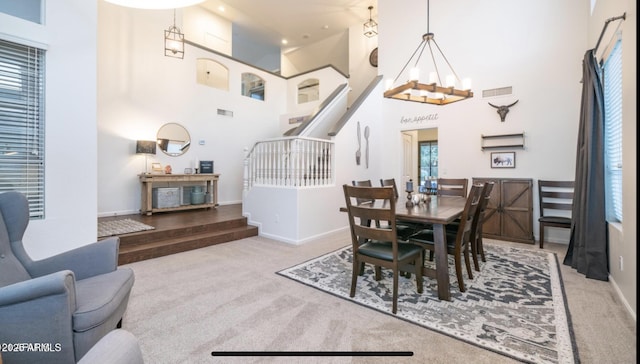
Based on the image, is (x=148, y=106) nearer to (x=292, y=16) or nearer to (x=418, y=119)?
(x=292, y=16)

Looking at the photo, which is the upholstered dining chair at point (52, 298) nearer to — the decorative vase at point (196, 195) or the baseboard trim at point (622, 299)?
the baseboard trim at point (622, 299)

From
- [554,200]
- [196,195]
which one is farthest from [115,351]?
[554,200]

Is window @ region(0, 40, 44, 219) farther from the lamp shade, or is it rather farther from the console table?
the lamp shade

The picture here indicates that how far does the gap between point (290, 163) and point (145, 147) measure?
331cm

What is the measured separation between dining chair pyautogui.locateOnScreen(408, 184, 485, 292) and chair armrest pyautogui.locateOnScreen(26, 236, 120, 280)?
108 inches

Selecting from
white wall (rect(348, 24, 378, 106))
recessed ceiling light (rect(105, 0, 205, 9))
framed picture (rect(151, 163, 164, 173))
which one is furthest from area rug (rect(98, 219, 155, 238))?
white wall (rect(348, 24, 378, 106))

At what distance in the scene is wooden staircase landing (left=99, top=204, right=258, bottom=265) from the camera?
386cm

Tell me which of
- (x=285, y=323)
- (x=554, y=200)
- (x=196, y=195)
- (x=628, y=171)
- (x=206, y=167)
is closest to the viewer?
(x=285, y=323)

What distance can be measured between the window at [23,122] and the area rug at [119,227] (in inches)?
58.3

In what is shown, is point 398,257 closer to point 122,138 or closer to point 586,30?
point 586,30

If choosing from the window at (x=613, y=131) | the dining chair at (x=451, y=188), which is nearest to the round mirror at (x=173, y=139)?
the dining chair at (x=451, y=188)

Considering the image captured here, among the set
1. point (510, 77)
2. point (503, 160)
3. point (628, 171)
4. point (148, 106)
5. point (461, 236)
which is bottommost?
point (461, 236)

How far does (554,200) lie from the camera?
474 cm

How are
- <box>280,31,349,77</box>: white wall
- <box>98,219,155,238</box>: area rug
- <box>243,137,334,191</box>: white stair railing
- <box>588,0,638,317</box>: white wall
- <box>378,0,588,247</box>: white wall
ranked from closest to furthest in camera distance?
1. <box>588,0,638,317</box>: white wall
2. <box>98,219,155,238</box>: area rug
3. <box>378,0,588,247</box>: white wall
4. <box>243,137,334,191</box>: white stair railing
5. <box>280,31,349,77</box>: white wall
